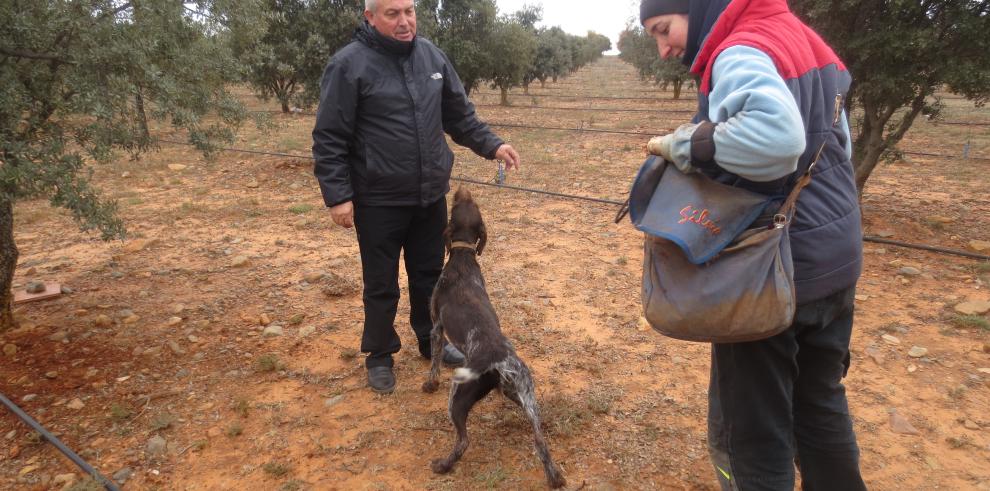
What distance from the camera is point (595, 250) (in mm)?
6199

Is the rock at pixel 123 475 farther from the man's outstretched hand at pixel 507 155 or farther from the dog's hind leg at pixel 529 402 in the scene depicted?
the man's outstretched hand at pixel 507 155

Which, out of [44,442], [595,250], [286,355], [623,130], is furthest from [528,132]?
[44,442]

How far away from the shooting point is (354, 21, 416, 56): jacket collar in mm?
3059

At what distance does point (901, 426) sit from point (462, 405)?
2.56 metres

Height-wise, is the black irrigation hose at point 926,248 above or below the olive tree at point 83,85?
below

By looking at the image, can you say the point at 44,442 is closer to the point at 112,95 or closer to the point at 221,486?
the point at 221,486

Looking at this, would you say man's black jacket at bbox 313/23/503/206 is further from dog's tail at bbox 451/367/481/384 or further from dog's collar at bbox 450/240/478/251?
dog's tail at bbox 451/367/481/384

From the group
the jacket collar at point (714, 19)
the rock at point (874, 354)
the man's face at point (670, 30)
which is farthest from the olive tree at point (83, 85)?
the rock at point (874, 354)

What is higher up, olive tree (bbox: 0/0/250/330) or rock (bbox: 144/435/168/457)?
olive tree (bbox: 0/0/250/330)

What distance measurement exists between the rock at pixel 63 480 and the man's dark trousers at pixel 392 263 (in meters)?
1.63

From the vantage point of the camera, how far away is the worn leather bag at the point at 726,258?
64.4 inches

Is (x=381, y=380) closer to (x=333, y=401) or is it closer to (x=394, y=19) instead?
(x=333, y=401)

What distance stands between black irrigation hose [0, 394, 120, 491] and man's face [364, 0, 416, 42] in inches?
107

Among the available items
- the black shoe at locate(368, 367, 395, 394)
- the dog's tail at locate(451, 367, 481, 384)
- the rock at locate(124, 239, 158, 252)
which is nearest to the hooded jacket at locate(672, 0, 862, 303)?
the dog's tail at locate(451, 367, 481, 384)
